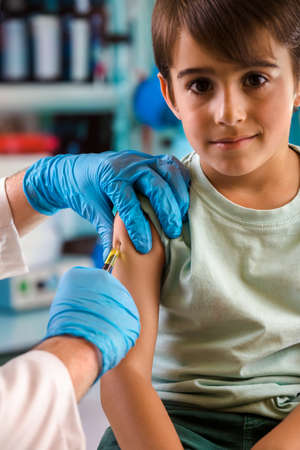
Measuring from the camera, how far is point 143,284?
112 centimetres

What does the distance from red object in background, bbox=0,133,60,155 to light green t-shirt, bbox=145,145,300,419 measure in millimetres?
1964

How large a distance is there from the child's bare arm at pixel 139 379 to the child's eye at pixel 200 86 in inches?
11.8

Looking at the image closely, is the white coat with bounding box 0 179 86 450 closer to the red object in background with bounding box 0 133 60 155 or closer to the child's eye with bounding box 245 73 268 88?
the child's eye with bounding box 245 73 268 88

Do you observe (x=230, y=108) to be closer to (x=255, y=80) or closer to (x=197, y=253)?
(x=255, y=80)

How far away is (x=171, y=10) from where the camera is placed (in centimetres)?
114

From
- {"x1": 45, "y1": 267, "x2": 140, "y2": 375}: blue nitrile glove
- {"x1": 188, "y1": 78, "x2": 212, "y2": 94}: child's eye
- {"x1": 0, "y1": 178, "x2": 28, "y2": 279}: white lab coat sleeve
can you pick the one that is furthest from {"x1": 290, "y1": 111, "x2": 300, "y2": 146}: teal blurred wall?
{"x1": 45, "y1": 267, "x2": 140, "y2": 375}: blue nitrile glove

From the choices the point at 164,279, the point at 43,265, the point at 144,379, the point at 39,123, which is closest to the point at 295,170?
the point at 164,279

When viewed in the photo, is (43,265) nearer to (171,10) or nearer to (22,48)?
(22,48)

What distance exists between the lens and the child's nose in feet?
3.45

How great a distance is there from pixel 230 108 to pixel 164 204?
0.75ft

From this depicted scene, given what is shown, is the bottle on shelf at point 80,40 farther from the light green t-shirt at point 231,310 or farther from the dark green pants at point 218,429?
the dark green pants at point 218,429

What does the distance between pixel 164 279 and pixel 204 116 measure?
0.34 metres

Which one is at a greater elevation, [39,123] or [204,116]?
[204,116]

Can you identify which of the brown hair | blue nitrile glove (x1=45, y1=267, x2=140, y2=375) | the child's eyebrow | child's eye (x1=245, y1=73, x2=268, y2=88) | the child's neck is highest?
the brown hair
